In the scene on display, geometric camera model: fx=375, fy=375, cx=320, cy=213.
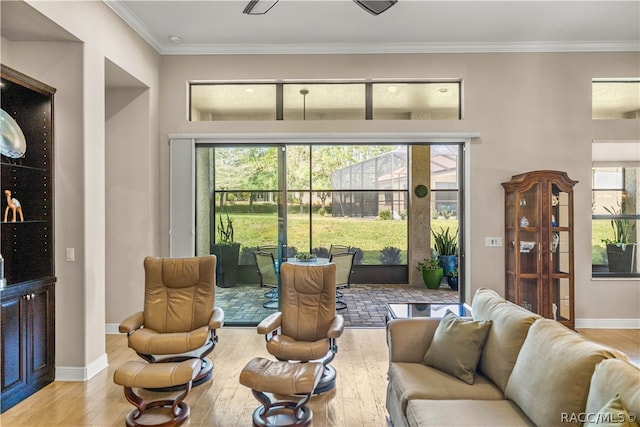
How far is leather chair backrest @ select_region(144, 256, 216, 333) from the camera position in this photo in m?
3.40

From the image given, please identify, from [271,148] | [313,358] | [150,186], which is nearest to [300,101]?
[271,148]

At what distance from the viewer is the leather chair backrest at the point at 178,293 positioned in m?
3.40

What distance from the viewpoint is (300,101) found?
188 inches

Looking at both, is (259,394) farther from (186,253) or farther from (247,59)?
(247,59)

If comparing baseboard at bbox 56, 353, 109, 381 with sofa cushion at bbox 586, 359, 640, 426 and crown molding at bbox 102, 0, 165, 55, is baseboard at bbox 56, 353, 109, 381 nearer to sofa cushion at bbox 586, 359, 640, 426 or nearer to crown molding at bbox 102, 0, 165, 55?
crown molding at bbox 102, 0, 165, 55

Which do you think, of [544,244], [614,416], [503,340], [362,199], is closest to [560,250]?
[544,244]

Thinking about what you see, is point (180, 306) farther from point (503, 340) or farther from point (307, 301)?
point (503, 340)

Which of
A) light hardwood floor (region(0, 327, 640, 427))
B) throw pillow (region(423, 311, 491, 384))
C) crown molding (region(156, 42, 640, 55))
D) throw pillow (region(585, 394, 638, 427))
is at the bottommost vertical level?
light hardwood floor (region(0, 327, 640, 427))

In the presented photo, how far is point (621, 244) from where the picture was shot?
491 centimetres

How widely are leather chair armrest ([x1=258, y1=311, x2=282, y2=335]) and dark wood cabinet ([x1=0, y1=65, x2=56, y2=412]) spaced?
1.87 m

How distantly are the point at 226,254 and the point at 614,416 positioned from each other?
427cm

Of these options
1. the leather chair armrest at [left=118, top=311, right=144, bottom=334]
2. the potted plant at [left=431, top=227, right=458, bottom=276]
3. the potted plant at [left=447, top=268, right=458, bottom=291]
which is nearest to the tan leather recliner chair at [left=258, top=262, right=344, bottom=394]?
the leather chair armrest at [left=118, top=311, right=144, bottom=334]

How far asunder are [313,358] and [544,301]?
2.96 meters

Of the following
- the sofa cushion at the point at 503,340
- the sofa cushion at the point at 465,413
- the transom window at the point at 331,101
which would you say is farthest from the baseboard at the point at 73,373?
the sofa cushion at the point at 503,340
